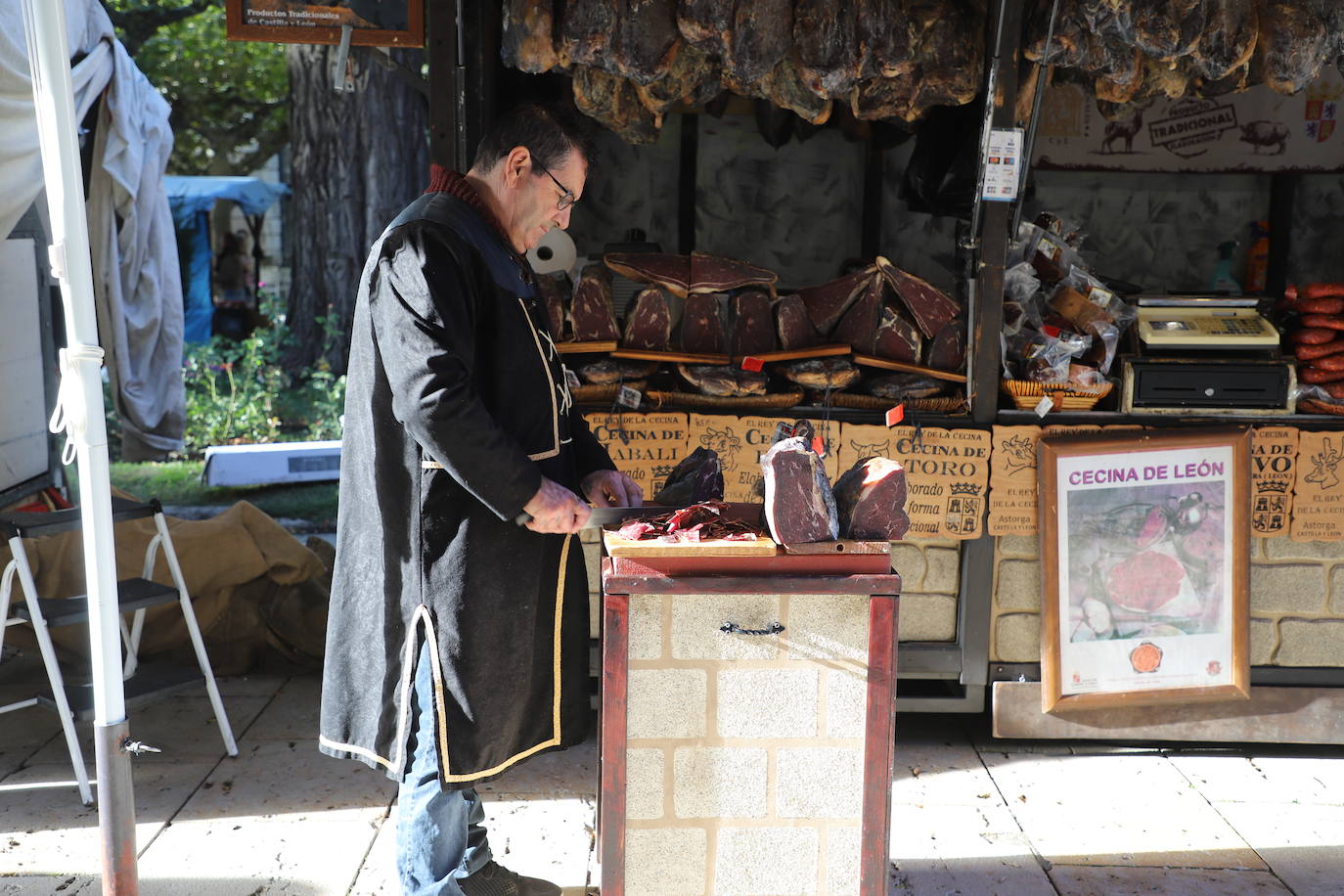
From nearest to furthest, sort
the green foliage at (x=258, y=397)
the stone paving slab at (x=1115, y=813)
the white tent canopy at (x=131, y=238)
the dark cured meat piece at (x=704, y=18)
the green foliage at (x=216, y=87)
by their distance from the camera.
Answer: the stone paving slab at (x=1115, y=813), the dark cured meat piece at (x=704, y=18), the white tent canopy at (x=131, y=238), the green foliage at (x=258, y=397), the green foliage at (x=216, y=87)

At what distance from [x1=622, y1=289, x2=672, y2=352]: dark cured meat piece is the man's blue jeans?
6.03 feet

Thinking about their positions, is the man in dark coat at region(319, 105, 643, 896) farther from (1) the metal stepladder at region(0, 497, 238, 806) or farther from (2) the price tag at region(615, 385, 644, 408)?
(1) the metal stepladder at region(0, 497, 238, 806)

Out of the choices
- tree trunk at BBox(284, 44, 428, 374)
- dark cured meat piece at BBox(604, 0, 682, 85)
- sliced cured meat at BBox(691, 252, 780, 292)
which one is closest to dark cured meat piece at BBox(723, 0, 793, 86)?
dark cured meat piece at BBox(604, 0, 682, 85)

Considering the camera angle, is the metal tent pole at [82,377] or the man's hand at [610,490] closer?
the metal tent pole at [82,377]

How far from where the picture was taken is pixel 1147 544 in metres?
4.12

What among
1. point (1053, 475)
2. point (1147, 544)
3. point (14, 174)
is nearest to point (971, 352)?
point (1053, 475)

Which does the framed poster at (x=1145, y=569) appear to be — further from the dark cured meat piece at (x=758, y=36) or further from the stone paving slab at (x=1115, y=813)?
the dark cured meat piece at (x=758, y=36)

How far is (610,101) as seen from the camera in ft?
13.9

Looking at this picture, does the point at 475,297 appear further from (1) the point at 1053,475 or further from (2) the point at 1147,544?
(2) the point at 1147,544

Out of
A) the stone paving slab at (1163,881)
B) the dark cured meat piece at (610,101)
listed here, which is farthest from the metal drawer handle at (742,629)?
the dark cured meat piece at (610,101)

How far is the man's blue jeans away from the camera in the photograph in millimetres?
2652

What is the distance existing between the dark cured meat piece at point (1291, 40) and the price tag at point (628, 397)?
7.83 feet

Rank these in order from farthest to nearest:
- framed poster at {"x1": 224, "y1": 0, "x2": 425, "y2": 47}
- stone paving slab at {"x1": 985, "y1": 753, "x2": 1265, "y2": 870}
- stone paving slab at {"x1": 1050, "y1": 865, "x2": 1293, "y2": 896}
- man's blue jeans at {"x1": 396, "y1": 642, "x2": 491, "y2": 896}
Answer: framed poster at {"x1": 224, "y1": 0, "x2": 425, "y2": 47} → stone paving slab at {"x1": 985, "y1": 753, "x2": 1265, "y2": 870} → stone paving slab at {"x1": 1050, "y1": 865, "x2": 1293, "y2": 896} → man's blue jeans at {"x1": 396, "y1": 642, "x2": 491, "y2": 896}

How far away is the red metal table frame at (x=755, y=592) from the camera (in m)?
2.50
